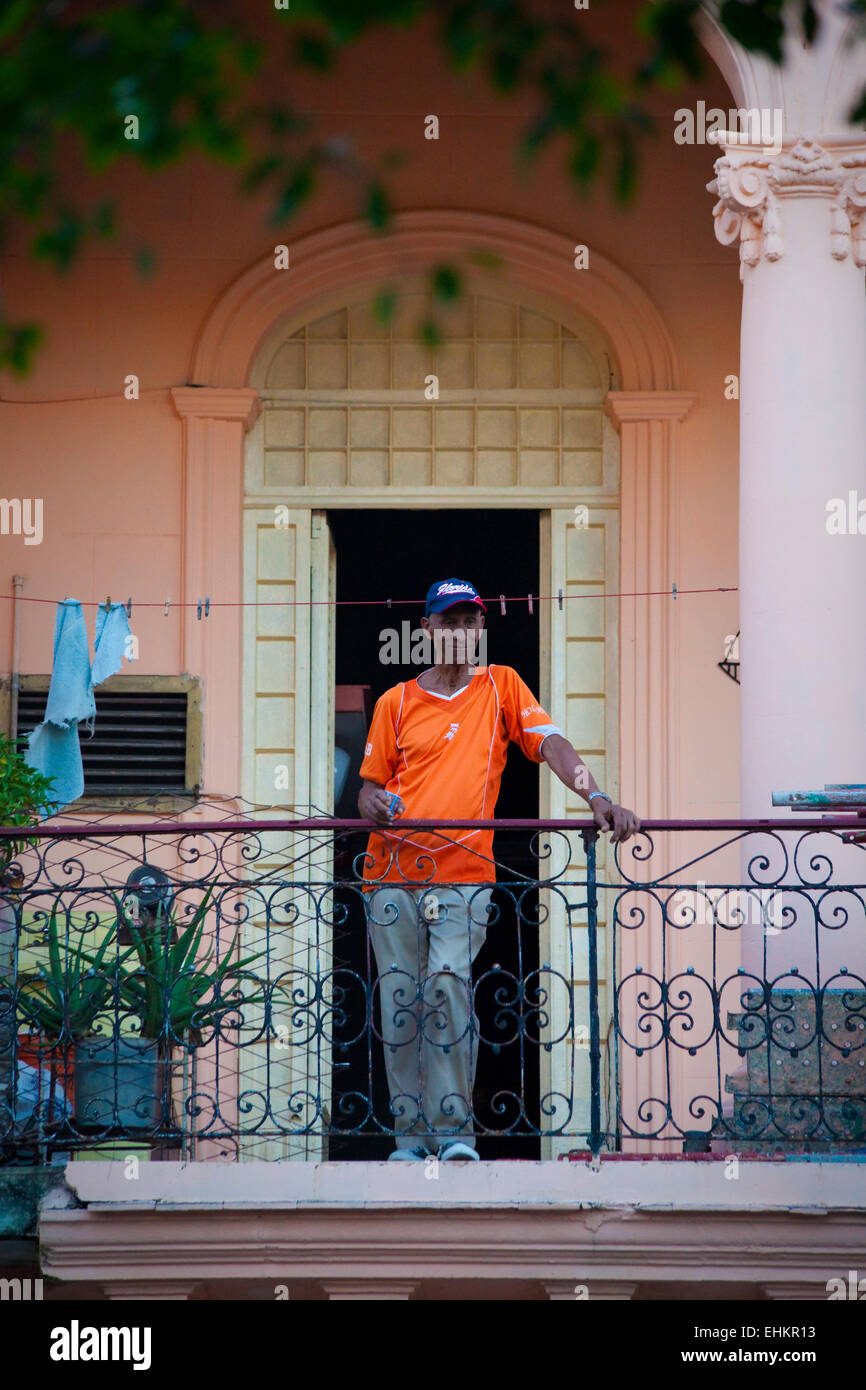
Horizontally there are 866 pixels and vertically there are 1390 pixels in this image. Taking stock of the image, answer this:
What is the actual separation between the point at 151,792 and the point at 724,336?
386 cm

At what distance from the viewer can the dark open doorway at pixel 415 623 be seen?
1109cm

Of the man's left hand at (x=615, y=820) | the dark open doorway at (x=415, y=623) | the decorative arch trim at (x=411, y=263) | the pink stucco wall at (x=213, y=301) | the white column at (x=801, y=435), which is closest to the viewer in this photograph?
the man's left hand at (x=615, y=820)

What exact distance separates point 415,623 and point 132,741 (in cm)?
214

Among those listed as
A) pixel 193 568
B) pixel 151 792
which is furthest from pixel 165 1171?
pixel 193 568

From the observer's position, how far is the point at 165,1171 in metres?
7.02

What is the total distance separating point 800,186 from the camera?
26.4 ft

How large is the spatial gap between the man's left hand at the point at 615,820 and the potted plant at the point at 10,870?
2.12 meters

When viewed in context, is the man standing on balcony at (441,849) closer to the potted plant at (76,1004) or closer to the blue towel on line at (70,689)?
the potted plant at (76,1004)

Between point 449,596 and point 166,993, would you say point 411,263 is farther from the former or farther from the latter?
point 166,993

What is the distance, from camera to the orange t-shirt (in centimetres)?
741

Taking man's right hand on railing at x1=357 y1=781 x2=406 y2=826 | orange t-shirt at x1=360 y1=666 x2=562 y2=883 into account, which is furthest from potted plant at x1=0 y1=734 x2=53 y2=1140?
orange t-shirt at x1=360 y1=666 x2=562 y2=883

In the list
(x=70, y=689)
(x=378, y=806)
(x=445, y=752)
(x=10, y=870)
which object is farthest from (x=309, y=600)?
(x=378, y=806)

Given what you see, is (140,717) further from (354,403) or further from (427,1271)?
(427,1271)

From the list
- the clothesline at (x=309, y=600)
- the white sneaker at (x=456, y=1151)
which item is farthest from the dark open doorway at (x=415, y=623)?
the white sneaker at (x=456, y=1151)
